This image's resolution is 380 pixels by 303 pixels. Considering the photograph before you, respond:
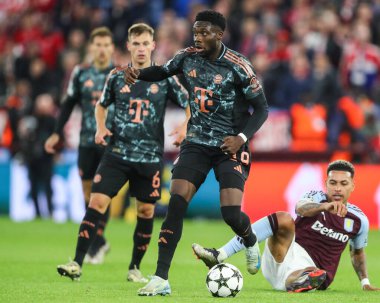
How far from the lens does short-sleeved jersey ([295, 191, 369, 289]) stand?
31.0 feet

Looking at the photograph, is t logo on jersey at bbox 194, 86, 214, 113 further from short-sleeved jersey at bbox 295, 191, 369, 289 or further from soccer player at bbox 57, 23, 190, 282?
soccer player at bbox 57, 23, 190, 282

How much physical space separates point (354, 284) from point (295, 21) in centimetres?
1153

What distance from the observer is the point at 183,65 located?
29.9ft

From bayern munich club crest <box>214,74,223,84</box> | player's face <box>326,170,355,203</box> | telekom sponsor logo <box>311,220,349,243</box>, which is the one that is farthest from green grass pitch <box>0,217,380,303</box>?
bayern munich club crest <box>214,74,223,84</box>

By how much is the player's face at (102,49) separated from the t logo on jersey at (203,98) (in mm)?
A: 3384

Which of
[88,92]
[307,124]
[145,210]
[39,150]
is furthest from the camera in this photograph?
[39,150]

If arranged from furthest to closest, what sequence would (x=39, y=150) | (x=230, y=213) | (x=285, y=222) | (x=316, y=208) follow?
(x=39, y=150) → (x=285, y=222) → (x=316, y=208) → (x=230, y=213)

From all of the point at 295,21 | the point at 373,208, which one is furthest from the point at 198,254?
the point at 295,21

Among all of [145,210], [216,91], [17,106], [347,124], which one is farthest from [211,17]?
[17,106]

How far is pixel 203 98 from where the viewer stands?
9.00m

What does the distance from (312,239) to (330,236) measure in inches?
6.4

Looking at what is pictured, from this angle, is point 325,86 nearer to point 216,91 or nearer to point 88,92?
point 88,92

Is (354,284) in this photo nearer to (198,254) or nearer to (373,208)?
(198,254)

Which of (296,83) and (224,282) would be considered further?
(296,83)
